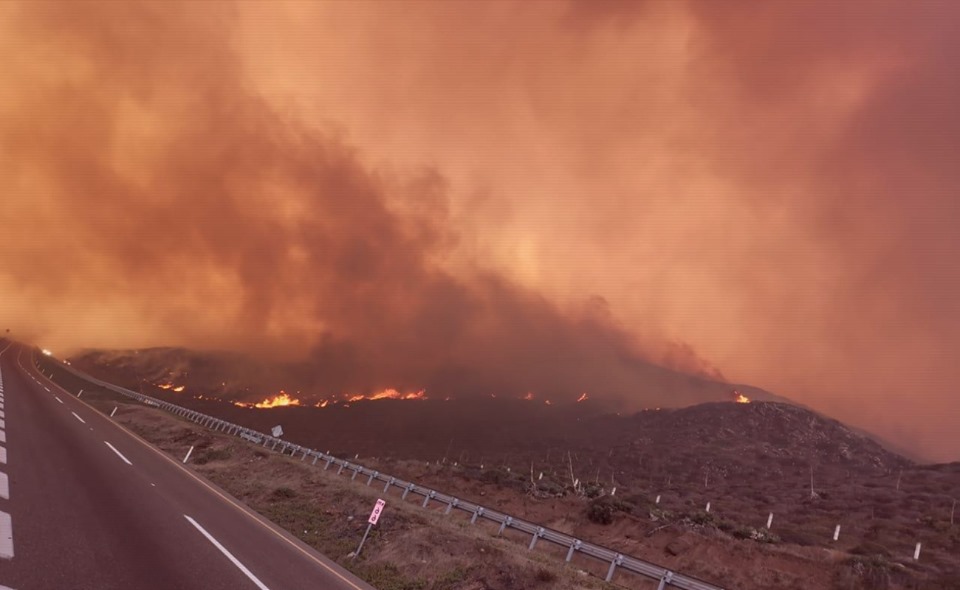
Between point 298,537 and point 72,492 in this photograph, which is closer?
point 72,492

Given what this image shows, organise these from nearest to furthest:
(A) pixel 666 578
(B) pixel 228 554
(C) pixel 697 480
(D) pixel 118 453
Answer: (B) pixel 228 554, (A) pixel 666 578, (D) pixel 118 453, (C) pixel 697 480

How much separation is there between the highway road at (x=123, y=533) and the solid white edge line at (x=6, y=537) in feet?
0.05

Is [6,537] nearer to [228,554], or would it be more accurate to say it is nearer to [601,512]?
[228,554]

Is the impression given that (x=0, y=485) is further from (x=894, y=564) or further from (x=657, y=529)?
(x=894, y=564)

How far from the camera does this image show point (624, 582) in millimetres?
19875

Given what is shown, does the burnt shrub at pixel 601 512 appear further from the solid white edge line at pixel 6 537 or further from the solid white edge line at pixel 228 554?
the solid white edge line at pixel 6 537

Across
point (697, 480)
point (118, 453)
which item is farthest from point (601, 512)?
point (697, 480)

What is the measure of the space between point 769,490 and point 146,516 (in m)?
81.1

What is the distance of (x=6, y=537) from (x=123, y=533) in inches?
102

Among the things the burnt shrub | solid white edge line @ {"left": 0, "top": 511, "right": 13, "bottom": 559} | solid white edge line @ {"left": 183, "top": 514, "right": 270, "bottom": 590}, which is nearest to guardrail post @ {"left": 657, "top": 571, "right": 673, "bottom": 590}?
solid white edge line @ {"left": 183, "top": 514, "right": 270, "bottom": 590}

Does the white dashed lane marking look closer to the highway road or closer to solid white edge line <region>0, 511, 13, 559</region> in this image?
the highway road

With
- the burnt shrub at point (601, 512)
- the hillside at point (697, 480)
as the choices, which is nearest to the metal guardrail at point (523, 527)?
the hillside at point (697, 480)

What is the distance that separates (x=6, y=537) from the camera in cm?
895

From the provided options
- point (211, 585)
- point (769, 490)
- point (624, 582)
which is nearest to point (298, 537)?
point (211, 585)
